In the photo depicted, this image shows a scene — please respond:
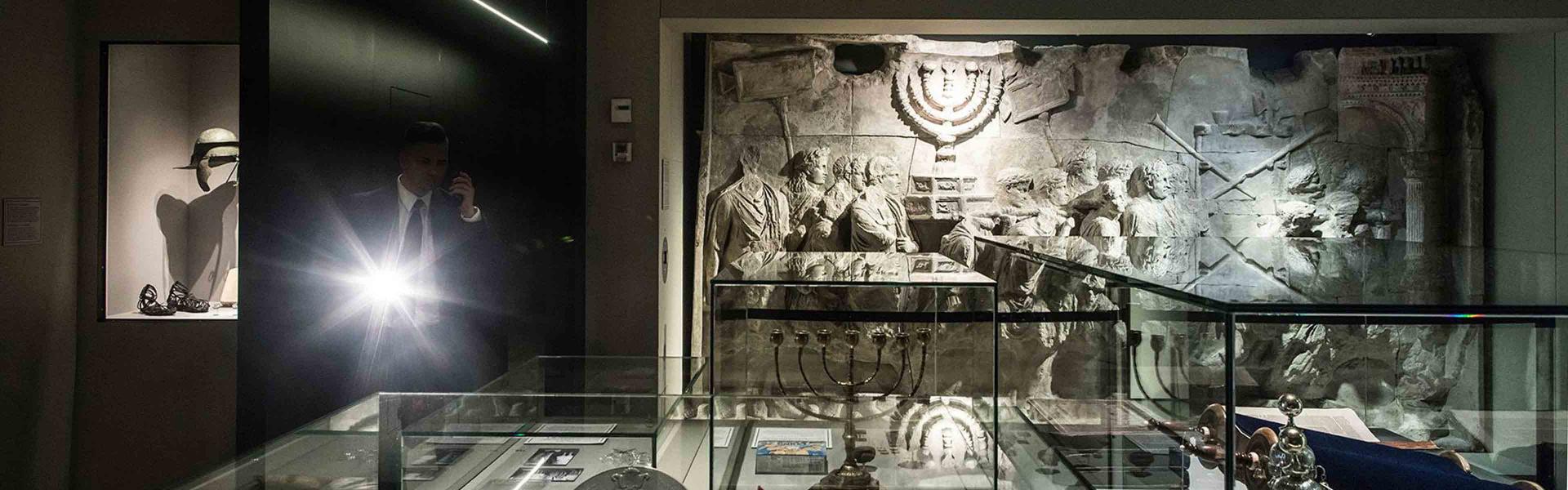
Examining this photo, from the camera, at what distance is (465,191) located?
3139 mm

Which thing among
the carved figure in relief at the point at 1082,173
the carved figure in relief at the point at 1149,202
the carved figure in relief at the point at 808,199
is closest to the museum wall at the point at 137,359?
the carved figure in relief at the point at 808,199

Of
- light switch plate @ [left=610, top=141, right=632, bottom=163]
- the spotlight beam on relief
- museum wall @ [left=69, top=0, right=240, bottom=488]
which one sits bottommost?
museum wall @ [left=69, top=0, right=240, bottom=488]

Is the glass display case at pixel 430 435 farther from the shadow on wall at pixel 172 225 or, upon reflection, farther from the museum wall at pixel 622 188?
the museum wall at pixel 622 188

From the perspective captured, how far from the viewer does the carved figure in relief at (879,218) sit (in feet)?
18.9

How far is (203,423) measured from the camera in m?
3.54

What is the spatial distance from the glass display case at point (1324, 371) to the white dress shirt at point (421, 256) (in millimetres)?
1771

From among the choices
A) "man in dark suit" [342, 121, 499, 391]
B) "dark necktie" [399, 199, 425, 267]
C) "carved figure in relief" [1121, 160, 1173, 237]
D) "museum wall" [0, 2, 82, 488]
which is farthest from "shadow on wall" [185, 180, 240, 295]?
"carved figure in relief" [1121, 160, 1173, 237]

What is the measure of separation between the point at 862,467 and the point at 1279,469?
55cm

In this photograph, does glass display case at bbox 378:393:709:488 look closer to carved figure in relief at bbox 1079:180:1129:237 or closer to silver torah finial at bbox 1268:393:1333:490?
silver torah finial at bbox 1268:393:1333:490

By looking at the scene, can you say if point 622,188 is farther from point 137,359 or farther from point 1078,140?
point 1078,140

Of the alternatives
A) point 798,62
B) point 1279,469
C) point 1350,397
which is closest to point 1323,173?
point 798,62

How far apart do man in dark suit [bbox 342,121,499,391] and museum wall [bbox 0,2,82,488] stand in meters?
1.05

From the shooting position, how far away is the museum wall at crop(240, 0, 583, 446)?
2.04 m

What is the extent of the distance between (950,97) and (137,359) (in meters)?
4.30
